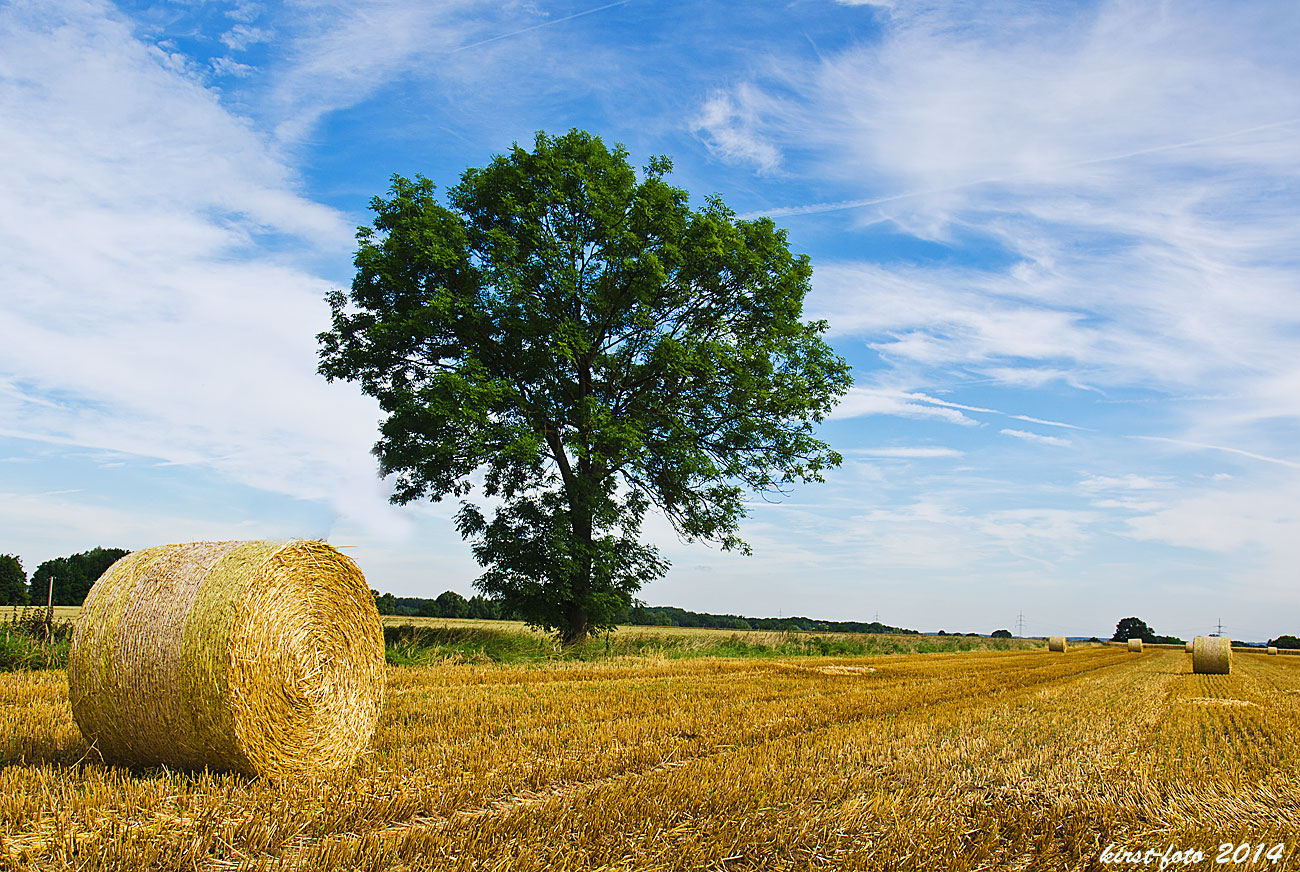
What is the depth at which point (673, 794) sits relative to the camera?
4469 millimetres

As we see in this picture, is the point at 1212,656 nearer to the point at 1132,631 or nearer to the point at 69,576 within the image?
the point at 69,576

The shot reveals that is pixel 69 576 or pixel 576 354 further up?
pixel 576 354

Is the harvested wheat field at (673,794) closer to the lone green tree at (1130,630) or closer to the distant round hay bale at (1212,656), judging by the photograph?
the distant round hay bale at (1212,656)

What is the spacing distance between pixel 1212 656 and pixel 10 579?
3258 cm

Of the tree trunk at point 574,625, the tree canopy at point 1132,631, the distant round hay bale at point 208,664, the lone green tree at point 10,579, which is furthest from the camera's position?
the tree canopy at point 1132,631


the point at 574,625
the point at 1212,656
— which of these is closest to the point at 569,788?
the point at 574,625

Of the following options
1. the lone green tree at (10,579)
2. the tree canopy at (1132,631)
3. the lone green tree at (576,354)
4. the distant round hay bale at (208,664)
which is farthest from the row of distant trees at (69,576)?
the tree canopy at (1132,631)

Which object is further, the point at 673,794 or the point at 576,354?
the point at 576,354

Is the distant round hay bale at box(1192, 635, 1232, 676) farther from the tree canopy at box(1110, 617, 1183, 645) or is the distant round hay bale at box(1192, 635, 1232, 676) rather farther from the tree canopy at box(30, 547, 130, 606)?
the tree canopy at box(1110, 617, 1183, 645)

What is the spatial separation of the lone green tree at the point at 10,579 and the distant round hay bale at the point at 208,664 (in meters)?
21.8

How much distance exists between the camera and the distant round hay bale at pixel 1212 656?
2064cm

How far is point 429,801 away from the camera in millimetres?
4270

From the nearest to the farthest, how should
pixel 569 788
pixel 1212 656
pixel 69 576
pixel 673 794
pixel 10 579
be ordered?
pixel 673 794 → pixel 569 788 → pixel 69 576 → pixel 1212 656 → pixel 10 579

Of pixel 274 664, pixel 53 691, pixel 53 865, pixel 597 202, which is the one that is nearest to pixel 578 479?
pixel 597 202
